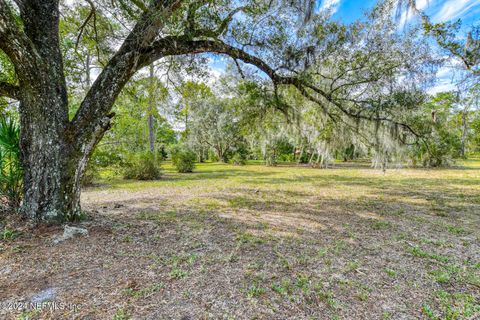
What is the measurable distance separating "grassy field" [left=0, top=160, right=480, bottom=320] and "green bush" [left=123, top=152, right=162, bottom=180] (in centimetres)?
532

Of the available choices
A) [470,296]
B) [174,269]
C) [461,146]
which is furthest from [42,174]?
[461,146]

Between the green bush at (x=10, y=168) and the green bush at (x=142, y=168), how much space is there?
237 inches

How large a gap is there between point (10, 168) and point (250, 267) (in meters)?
3.29

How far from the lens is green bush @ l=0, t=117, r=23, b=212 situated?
287 centimetres

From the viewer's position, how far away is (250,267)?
2119 mm

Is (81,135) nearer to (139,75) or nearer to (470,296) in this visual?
(139,75)

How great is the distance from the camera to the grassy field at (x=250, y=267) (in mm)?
1559

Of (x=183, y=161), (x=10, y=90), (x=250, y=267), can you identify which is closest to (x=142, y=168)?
(x=183, y=161)

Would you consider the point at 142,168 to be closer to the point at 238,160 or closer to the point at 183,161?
the point at 183,161

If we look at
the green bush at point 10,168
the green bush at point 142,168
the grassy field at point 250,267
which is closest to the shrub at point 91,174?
the green bush at point 142,168

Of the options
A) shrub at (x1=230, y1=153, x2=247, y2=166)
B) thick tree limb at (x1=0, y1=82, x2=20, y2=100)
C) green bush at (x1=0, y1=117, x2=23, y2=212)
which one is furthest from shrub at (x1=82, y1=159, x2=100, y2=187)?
shrub at (x1=230, y1=153, x2=247, y2=166)

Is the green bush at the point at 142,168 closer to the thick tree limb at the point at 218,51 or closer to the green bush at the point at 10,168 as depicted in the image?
the green bush at the point at 10,168

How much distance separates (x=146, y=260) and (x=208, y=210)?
7.07 feet

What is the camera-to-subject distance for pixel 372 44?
14.4ft
